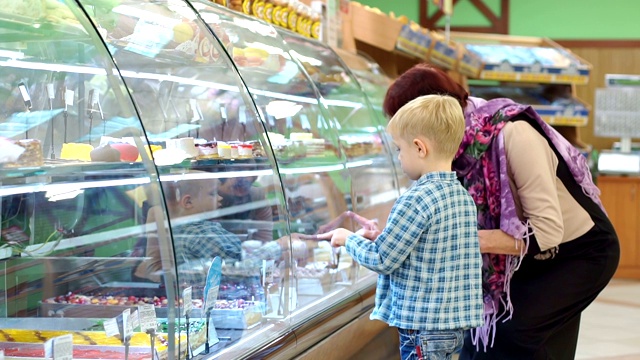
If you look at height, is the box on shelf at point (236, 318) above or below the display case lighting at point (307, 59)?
below

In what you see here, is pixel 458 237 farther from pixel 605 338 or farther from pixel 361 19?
pixel 605 338

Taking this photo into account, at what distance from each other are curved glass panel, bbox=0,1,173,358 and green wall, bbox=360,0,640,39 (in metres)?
9.09

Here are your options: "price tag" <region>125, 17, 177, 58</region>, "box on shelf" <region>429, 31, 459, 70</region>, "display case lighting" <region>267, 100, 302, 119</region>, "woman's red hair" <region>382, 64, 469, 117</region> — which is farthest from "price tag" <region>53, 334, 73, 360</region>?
"box on shelf" <region>429, 31, 459, 70</region>

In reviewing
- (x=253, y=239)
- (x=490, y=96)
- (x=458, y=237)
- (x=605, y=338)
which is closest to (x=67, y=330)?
(x=253, y=239)

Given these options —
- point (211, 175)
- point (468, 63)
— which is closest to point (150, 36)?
point (211, 175)

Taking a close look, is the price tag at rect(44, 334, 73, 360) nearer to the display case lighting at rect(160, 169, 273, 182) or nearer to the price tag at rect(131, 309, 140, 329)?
the price tag at rect(131, 309, 140, 329)

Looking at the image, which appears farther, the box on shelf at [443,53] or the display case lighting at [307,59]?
the box on shelf at [443,53]

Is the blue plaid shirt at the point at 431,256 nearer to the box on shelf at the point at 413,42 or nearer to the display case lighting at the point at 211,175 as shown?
the display case lighting at the point at 211,175

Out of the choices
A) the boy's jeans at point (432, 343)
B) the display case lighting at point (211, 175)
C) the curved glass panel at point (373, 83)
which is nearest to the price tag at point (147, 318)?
the display case lighting at point (211, 175)

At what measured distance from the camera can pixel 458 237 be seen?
2.18 meters

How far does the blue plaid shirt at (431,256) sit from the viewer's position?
214cm

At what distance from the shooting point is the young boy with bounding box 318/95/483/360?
2146mm

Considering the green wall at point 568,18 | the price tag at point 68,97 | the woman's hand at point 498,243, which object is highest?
the green wall at point 568,18

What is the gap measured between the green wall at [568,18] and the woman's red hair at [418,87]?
8500 mm
